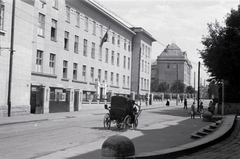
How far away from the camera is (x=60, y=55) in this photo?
39.5 metres

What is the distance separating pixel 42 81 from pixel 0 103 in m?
8.04

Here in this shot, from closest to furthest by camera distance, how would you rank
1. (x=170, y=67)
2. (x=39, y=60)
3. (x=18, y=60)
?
(x=18, y=60) → (x=39, y=60) → (x=170, y=67)

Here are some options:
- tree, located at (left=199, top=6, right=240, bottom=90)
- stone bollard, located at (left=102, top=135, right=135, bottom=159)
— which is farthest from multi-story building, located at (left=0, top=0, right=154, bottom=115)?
stone bollard, located at (left=102, top=135, right=135, bottom=159)

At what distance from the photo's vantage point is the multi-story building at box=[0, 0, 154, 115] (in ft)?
100

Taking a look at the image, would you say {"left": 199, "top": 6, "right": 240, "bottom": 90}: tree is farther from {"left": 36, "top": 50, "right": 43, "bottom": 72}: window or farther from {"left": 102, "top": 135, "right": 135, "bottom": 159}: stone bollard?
{"left": 102, "top": 135, "right": 135, "bottom": 159}: stone bollard

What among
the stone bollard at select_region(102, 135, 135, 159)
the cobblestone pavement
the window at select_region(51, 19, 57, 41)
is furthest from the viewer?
the window at select_region(51, 19, 57, 41)

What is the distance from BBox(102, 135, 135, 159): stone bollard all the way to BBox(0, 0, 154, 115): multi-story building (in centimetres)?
2142

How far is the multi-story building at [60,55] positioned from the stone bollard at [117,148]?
70.3ft

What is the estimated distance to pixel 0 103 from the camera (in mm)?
28000

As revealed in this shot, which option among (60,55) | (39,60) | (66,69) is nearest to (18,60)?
(39,60)

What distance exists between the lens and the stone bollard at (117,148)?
865 cm

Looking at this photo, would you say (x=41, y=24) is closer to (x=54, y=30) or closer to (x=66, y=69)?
(x=54, y=30)

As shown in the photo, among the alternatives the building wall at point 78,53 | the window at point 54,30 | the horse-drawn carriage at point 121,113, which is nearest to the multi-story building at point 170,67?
the building wall at point 78,53

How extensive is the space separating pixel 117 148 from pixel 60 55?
32.0 m
